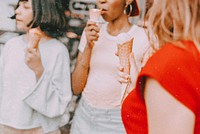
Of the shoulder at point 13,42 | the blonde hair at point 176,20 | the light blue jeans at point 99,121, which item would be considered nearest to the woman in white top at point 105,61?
the light blue jeans at point 99,121

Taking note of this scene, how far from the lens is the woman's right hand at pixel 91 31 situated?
5.91 feet

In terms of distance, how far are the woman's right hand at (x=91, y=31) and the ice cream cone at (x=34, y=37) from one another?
0.77 feet

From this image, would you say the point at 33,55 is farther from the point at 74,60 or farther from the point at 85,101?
the point at 85,101

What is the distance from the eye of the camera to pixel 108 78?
1.86 metres

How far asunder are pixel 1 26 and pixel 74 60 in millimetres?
380

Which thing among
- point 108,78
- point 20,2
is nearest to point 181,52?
point 108,78

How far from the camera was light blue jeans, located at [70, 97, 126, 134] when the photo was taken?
1884 mm

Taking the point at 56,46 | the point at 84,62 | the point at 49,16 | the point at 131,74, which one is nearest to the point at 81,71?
the point at 84,62

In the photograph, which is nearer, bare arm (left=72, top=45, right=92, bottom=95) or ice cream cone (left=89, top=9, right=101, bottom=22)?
ice cream cone (left=89, top=9, right=101, bottom=22)

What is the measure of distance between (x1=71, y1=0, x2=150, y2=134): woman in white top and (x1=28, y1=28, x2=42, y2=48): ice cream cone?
190mm

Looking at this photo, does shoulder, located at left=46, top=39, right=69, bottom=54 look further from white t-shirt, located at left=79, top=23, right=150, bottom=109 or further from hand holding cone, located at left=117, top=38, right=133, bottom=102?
hand holding cone, located at left=117, top=38, right=133, bottom=102

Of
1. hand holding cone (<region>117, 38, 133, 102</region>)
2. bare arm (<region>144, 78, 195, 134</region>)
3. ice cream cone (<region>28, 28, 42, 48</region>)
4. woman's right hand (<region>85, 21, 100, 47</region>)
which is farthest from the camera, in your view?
ice cream cone (<region>28, 28, 42, 48</region>)

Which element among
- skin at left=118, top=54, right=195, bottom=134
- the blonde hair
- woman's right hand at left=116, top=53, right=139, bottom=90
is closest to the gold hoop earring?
woman's right hand at left=116, top=53, right=139, bottom=90

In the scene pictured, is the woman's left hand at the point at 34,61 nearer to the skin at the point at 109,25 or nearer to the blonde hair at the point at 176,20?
the skin at the point at 109,25
